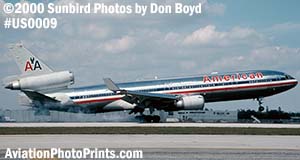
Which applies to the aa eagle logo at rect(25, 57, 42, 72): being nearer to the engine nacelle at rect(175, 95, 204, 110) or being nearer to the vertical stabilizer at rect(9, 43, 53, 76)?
the vertical stabilizer at rect(9, 43, 53, 76)

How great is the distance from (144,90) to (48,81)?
8.98m

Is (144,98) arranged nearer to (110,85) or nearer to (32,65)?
(110,85)

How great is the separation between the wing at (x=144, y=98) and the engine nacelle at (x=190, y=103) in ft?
1.80

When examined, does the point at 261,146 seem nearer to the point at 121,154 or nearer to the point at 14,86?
the point at 121,154

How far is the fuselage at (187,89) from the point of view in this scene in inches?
1672

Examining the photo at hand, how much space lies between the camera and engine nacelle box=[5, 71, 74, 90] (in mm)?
43250

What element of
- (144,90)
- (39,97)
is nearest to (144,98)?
(144,90)

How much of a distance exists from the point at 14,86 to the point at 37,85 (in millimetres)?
2204

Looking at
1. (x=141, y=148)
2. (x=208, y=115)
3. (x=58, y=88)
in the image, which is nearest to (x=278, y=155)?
(x=141, y=148)

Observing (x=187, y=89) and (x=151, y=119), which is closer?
(x=151, y=119)

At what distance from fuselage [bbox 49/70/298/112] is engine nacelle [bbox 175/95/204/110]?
1503 mm

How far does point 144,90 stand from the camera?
4256cm

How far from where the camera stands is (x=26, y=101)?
43844 mm

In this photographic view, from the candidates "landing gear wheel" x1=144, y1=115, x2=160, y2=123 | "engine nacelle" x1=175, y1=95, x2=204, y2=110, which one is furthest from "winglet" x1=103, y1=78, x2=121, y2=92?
"engine nacelle" x1=175, y1=95, x2=204, y2=110
